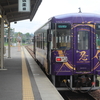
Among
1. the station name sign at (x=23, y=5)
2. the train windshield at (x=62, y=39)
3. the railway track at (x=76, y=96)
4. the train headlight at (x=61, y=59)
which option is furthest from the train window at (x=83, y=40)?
the station name sign at (x=23, y=5)

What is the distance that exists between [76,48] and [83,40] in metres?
0.40

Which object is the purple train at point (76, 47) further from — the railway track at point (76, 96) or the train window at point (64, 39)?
the railway track at point (76, 96)

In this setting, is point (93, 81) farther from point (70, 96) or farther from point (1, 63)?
point (1, 63)

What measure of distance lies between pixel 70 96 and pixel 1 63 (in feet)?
17.0

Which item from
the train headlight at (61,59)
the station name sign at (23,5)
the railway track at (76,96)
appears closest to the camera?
the train headlight at (61,59)

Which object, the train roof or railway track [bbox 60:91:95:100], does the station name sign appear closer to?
the train roof

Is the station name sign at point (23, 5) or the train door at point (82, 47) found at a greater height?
the station name sign at point (23, 5)

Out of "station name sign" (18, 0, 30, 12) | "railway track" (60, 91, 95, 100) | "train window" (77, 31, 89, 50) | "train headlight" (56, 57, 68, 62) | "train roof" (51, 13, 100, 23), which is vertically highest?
"station name sign" (18, 0, 30, 12)

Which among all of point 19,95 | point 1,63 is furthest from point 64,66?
point 1,63

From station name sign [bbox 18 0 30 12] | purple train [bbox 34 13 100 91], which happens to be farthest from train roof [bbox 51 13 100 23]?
station name sign [bbox 18 0 30 12]

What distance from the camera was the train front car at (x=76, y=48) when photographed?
Answer: 29.4 feet

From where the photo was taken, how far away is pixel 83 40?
9023mm

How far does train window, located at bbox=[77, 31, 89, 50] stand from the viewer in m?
9.00

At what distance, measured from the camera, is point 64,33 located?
29.6 feet
